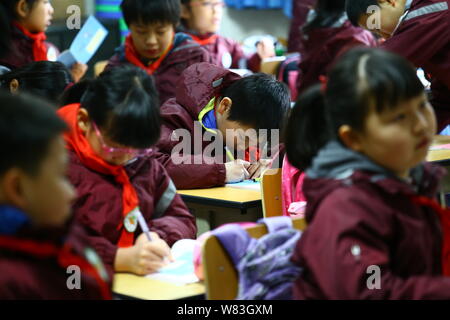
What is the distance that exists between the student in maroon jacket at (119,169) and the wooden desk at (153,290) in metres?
0.07

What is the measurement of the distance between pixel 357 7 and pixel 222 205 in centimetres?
111

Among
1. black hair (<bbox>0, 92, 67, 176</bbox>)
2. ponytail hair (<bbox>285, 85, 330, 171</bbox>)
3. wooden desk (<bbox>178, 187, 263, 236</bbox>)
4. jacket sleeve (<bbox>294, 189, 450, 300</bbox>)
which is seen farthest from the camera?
wooden desk (<bbox>178, 187, 263, 236</bbox>)

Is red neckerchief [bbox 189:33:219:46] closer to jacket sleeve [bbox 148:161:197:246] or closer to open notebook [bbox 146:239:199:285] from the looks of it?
jacket sleeve [bbox 148:161:197:246]

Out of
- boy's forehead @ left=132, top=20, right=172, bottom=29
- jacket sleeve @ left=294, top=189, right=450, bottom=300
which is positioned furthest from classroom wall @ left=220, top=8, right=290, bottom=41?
jacket sleeve @ left=294, top=189, right=450, bottom=300

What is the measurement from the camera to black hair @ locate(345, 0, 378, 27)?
3156mm

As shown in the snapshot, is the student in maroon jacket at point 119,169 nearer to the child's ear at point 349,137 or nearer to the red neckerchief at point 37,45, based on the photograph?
the child's ear at point 349,137

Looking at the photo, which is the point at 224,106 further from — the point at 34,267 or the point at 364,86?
the point at 34,267

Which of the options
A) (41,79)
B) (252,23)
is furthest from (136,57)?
(252,23)

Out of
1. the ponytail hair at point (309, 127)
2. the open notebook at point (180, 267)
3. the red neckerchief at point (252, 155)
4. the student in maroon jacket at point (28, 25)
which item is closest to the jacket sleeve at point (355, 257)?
the ponytail hair at point (309, 127)

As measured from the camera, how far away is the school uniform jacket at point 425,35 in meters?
2.96

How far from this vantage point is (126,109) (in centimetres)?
197

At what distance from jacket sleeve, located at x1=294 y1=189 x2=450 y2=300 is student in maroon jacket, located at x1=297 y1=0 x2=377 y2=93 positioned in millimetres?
3407
